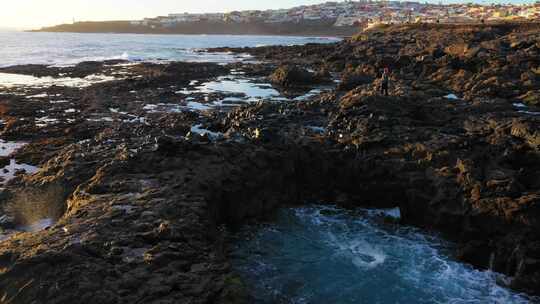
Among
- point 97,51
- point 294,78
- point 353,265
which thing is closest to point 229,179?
point 353,265

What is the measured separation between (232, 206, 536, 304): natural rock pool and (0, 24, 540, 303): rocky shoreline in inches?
27.6

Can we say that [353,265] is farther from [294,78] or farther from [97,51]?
[97,51]

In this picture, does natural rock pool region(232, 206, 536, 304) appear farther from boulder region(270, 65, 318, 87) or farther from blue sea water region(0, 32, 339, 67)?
blue sea water region(0, 32, 339, 67)

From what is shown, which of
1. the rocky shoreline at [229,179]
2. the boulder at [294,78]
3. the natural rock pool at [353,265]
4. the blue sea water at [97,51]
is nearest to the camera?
the rocky shoreline at [229,179]

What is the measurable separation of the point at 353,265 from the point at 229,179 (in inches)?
199

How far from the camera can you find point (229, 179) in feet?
48.0

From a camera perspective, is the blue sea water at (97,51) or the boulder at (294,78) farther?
the blue sea water at (97,51)

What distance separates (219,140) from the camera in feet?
55.8

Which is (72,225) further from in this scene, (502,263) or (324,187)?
(502,263)

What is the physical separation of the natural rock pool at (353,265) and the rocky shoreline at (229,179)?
70 cm

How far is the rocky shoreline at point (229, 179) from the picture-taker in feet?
29.3

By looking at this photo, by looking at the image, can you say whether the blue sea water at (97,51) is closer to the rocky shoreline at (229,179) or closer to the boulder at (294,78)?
the boulder at (294,78)

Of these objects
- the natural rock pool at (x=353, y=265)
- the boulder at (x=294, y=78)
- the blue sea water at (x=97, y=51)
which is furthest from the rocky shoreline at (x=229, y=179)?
the blue sea water at (x=97, y=51)

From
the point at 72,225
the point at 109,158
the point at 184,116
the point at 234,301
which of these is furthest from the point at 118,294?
the point at 184,116
